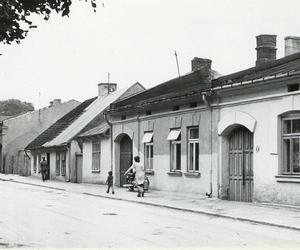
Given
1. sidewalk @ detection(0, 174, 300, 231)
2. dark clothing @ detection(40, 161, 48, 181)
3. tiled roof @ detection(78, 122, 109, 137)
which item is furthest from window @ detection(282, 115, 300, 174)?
dark clothing @ detection(40, 161, 48, 181)

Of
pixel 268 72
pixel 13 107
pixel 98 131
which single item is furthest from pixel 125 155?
pixel 13 107

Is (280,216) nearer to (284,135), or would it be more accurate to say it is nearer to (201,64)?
(284,135)

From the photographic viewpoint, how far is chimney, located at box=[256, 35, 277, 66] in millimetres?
23750

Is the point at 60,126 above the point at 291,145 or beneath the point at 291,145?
above

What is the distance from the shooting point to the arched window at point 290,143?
16422 mm

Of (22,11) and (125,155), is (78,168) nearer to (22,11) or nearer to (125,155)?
(125,155)

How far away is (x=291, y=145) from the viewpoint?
16656 millimetres

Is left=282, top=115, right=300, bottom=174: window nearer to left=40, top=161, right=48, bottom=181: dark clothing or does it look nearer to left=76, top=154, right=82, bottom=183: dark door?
left=76, top=154, right=82, bottom=183: dark door

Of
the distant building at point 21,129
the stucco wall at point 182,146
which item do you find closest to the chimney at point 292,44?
the stucco wall at point 182,146

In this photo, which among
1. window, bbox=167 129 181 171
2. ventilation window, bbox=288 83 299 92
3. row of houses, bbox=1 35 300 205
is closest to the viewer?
ventilation window, bbox=288 83 299 92

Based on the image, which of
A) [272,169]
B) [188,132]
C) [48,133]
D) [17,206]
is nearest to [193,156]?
[188,132]

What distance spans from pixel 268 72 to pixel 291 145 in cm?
293

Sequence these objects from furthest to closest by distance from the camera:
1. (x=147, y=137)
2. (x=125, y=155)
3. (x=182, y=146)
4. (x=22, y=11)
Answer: (x=125, y=155) → (x=147, y=137) → (x=182, y=146) → (x=22, y=11)

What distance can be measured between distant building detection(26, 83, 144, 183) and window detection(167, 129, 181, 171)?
7.04m
